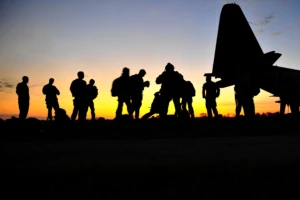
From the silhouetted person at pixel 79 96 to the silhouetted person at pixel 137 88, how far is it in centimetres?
172

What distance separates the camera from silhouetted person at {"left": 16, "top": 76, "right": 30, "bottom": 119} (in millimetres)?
8524

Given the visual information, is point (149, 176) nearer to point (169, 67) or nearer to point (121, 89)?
point (169, 67)

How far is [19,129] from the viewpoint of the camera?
5730 mm

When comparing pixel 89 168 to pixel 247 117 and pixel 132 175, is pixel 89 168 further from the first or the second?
pixel 247 117

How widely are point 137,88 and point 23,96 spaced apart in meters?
4.17

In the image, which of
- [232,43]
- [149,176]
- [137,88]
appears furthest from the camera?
[232,43]

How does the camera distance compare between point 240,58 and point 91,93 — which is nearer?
point 91,93

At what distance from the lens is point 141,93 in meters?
8.66

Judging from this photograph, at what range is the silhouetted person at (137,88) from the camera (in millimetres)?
8391

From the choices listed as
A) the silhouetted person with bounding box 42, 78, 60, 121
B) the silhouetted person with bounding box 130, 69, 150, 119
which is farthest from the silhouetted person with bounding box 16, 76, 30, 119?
the silhouetted person with bounding box 130, 69, 150, 119

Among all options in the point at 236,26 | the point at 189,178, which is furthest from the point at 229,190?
the point at 236,26

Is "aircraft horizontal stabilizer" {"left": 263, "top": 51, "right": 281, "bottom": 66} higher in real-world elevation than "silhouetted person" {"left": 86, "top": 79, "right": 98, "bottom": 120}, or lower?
higher

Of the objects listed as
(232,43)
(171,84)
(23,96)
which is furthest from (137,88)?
(232,43)

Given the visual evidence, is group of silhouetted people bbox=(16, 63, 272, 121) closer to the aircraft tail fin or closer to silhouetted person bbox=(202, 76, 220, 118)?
silhouetted person bbox=(202, 76, 220, 118)
